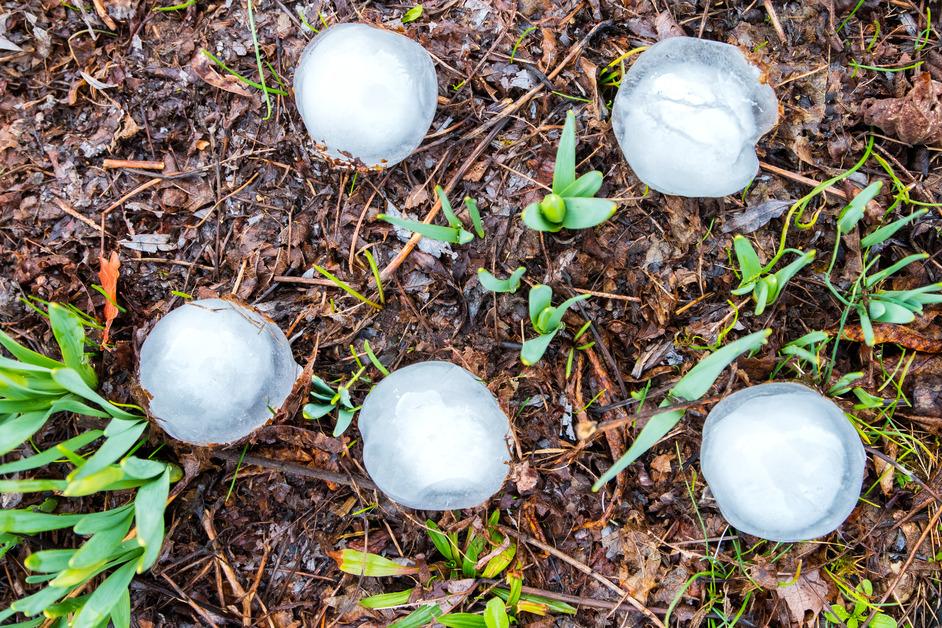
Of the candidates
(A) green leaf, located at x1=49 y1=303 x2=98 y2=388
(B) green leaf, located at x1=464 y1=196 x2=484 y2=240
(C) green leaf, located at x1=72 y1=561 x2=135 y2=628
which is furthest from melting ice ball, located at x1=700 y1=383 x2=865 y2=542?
(A) green leaf, located at x1=49 y1=303 x2=98 y2=388

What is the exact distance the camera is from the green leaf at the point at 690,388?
4.38 feet

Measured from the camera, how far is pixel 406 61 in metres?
1.50

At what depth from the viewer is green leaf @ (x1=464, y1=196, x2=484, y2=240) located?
1.58 m

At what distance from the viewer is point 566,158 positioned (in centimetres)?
150

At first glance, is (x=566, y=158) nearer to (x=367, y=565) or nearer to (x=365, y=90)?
(x=365, y=90)

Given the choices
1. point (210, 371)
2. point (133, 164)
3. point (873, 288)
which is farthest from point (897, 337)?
point (133, 164)

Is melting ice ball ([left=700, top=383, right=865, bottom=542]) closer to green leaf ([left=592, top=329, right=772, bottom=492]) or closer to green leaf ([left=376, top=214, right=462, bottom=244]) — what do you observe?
green leaf ([left=592, top=329, right=772, bottom=492])

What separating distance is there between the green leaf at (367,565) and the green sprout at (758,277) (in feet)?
3.45

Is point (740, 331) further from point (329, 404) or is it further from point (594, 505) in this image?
point (329, 404)

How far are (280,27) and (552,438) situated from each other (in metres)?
1.25

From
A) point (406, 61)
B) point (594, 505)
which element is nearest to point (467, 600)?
point (594, 505)

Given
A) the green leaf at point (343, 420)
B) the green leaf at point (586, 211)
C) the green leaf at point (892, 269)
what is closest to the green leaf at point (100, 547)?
the green leaf at point (343, 420)

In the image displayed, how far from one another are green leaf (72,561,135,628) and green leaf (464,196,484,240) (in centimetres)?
107

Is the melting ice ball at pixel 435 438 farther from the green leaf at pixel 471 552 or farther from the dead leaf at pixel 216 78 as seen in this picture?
the dead leaf at pixel 216 78
